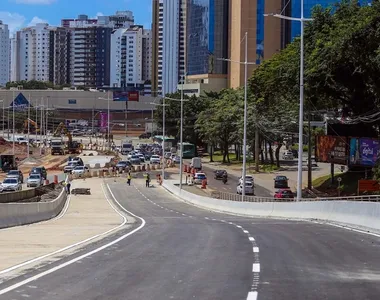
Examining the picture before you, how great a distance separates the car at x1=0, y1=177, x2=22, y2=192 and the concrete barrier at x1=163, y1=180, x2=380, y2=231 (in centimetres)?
1646

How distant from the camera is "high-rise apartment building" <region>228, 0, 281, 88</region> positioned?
154 meters

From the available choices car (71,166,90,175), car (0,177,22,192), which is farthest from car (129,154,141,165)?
car (0,177,22,192)

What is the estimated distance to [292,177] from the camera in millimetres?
98250

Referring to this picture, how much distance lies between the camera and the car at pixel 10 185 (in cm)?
6551

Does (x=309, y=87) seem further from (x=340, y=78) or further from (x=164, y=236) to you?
(x=164, y=236)

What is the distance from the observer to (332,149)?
70250 mm

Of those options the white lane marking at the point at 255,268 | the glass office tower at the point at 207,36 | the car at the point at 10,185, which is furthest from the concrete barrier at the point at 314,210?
the glass office tower at the point at 207,36

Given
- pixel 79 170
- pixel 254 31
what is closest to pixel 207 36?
pixel 254 31

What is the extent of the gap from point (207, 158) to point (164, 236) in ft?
411

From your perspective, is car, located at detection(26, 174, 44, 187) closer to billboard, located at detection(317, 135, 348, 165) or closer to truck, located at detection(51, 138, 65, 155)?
billboard, located at detection(317, 135, 348, 165)

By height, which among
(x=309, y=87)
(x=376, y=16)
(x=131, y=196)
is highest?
(x=376, y=16)

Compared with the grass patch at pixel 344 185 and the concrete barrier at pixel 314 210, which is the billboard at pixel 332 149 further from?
the concrete barrier at pixel 314 210

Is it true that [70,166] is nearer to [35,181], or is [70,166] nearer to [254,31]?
[35,181]

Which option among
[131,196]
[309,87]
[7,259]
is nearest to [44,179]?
[131,196]
